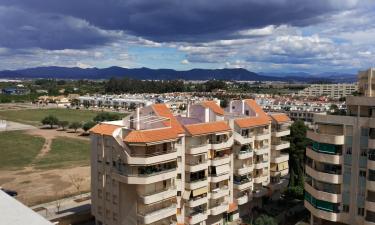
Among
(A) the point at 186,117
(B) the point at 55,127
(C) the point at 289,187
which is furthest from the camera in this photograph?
(B) the point at 55,127

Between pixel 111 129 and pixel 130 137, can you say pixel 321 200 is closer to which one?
pixel 130 137

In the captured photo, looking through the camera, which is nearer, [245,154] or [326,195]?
[326,195]

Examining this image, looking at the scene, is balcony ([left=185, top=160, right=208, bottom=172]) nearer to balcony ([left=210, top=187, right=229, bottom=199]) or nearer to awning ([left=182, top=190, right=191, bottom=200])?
awning ([left=182, top=190, right=191, bottom=200])

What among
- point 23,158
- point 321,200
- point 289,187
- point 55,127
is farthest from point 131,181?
point 55,127

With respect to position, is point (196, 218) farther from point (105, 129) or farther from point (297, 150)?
point (297, 150)

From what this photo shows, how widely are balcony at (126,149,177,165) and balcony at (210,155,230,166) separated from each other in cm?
608

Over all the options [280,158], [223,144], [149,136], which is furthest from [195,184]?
[280,158]

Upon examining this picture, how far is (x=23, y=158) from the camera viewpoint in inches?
2837

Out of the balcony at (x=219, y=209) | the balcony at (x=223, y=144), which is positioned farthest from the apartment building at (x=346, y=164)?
the balcony at (x=219, y=209)

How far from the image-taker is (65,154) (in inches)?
2997

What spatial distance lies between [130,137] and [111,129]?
3.85m

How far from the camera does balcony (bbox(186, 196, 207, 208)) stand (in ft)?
112

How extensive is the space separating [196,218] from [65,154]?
48903mm

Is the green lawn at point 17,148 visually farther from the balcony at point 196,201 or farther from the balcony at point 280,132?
the balcony at point 280,132
